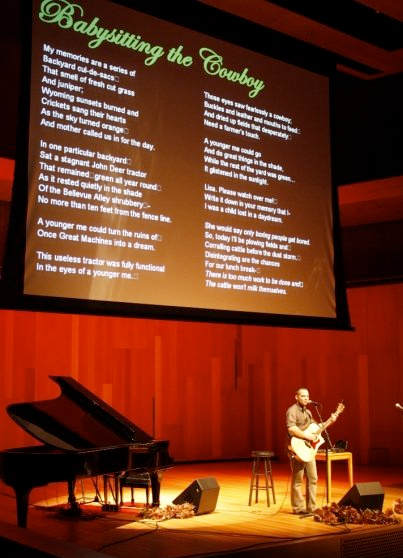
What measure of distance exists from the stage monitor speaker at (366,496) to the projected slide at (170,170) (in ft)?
4.95

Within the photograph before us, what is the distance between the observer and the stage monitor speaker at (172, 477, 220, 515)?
637cm

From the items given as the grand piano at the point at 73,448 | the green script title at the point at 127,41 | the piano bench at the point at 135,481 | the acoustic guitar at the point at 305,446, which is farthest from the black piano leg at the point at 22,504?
the green script title at the point at 127,41

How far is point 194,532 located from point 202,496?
69cm

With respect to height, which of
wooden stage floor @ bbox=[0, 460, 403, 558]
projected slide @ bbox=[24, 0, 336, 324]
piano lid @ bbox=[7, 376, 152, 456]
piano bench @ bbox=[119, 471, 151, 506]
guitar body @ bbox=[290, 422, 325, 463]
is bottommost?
wooden stage floor @ bbox=[0, 460, 403, 558]

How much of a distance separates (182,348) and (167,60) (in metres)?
5.96

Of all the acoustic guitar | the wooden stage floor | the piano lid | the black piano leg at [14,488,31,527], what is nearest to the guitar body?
the acoustic guitar

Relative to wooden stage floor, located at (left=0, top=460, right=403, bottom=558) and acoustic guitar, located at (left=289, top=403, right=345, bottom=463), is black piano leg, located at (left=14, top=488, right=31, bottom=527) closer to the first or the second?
wooden stage floor, located at (left=0, top=460, right=403, bottom=558)

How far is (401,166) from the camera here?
30.1ft

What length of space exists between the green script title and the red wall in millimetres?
4664

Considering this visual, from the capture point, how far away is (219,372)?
11562 millimetres

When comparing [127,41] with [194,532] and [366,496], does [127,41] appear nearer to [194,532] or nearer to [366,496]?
[194,532]

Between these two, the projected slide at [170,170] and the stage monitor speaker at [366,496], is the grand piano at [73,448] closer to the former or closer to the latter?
the projected slide at [170,170]

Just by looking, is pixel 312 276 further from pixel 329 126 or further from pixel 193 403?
pixel 193 403

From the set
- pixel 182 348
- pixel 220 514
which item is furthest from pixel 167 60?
pixel 182 348
